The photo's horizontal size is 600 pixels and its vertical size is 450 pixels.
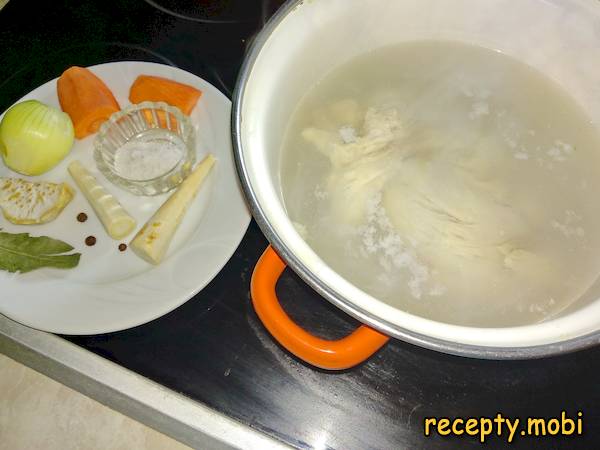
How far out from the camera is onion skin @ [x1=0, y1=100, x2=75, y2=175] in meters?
1.07

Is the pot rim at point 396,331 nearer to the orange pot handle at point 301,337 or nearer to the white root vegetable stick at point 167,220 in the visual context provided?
the orange pot handle at point 301,337

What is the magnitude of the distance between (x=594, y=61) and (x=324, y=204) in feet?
1.93

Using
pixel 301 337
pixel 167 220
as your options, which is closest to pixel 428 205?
pixel 301 337

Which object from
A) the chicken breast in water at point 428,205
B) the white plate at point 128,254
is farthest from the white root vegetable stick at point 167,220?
the chicken breast in water at point 428,205

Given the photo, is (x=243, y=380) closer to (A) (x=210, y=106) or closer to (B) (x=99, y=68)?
(A) (x=210, y=106)

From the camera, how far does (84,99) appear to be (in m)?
1.11

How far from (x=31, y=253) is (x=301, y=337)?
590 millimetres

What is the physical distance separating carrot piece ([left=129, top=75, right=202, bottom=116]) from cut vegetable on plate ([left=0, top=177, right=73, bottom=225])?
0.28 meters

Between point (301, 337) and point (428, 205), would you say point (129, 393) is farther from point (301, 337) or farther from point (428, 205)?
point (428, 205)

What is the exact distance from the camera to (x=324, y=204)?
935mm

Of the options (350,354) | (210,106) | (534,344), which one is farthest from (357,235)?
(210,106)

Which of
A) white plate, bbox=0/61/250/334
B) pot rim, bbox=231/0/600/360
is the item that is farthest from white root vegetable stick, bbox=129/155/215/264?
pot rim, bbox=231/0/600/360

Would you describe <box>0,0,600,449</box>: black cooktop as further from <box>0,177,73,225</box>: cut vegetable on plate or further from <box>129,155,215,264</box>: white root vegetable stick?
<box>0,177,73,225</box>: cut vegetable on plate

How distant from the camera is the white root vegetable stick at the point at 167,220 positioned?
0.98 meters
